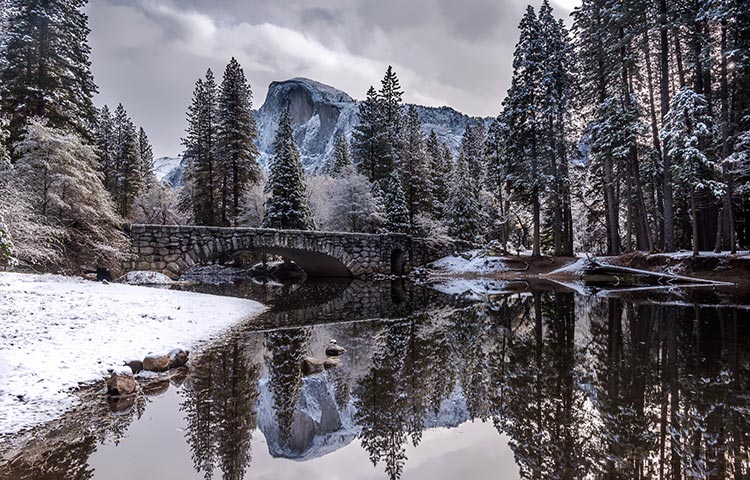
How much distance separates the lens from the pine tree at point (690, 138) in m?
17.7

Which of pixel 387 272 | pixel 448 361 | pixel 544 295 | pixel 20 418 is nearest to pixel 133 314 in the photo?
pixel 20 418

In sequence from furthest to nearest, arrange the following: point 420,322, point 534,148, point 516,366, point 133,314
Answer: point 534,148 < point 420,322 < point 133,314 < point 516,366

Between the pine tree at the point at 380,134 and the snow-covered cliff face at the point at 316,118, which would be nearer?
the pine tree at the point at 380,134

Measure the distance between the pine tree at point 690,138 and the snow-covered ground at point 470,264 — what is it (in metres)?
12.2

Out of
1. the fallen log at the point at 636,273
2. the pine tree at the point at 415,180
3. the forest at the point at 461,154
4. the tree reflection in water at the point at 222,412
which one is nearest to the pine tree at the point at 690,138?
the forest at the point at 461,154

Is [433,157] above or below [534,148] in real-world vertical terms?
above

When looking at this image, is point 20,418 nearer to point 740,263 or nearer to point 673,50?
point 740,263

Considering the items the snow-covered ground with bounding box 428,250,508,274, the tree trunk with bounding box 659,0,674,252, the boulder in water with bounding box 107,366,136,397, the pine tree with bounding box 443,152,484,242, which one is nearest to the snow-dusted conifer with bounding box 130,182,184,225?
the snow-covered ground with bounding box 428,250,508,274

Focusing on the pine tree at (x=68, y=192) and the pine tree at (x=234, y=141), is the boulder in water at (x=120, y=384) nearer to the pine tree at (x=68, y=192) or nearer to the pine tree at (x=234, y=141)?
the pine tree at (x=68, y=192)

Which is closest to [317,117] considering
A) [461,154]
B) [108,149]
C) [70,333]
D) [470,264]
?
[108,149]

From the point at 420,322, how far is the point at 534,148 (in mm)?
21283

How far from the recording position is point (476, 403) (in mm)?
4973

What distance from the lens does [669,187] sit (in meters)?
20.0

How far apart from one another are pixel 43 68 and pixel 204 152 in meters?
15.2
